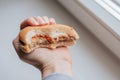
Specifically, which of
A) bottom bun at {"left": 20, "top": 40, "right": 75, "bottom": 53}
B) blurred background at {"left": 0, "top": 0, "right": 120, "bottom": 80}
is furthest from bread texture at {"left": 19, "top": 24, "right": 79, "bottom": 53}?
blurred background at {"left": 0, "top": 0, "right": 120, "bottom": 80}

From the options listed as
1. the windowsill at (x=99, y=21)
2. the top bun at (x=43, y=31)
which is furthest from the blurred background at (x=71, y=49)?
the top bun at (x=43, y=31)

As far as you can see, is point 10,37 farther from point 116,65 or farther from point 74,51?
point 116,65

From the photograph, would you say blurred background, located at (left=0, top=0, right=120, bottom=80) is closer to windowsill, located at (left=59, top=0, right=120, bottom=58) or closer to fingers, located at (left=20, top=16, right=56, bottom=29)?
windowsill, located at (left=59, top=0, right=120, bottom=58)

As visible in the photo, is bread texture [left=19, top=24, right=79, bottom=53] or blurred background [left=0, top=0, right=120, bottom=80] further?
blurred background [left=0, top=0, right=120, bottom=80]

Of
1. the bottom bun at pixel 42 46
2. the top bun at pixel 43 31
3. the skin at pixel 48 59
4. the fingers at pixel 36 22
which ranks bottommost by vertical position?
the skin at pixel 48 59

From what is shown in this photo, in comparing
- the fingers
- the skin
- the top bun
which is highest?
the fingers

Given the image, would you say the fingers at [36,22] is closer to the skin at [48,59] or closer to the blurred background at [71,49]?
the skin at [48,59]

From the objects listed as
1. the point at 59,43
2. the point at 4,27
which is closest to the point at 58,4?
the point at 4,27
